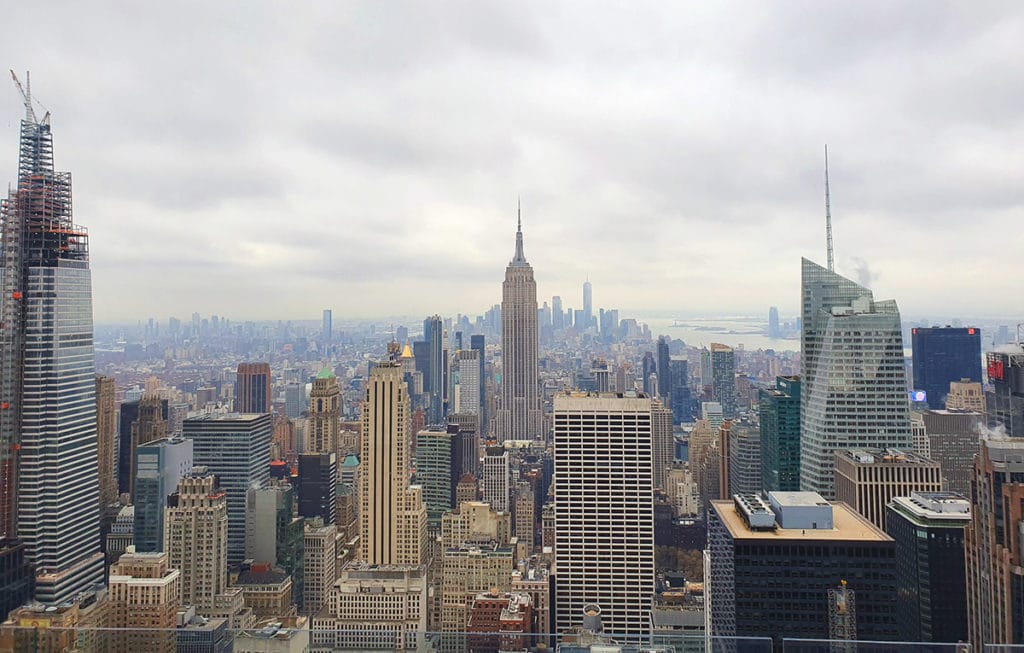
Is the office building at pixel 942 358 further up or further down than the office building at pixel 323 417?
further up

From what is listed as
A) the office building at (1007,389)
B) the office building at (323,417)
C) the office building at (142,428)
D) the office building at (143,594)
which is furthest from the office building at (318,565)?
the office building at (1007,389)

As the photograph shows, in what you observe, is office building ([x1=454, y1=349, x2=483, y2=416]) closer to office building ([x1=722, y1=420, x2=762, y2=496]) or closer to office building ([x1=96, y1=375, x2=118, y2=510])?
office building ([x1=722, y1=420, x2=762, y2=496])

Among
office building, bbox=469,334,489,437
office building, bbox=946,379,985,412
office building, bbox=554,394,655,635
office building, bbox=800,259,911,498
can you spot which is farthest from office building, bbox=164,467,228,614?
office building, bbox=946,379,985,412

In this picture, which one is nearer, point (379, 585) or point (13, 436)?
point (379, 585)

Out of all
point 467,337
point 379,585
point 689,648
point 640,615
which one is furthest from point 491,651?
point 467,337

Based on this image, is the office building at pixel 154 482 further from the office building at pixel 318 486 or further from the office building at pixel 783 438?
the office building at pixel 783 438

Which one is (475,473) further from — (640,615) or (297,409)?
(640,615)
